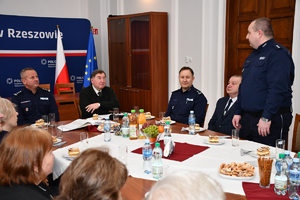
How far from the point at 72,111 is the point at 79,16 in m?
2.88

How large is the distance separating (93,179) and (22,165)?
51 centimetres

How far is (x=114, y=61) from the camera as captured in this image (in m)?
6.55

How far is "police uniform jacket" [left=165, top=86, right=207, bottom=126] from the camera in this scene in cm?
345

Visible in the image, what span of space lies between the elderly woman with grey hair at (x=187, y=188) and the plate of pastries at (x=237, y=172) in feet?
3.26

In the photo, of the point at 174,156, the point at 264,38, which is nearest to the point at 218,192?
the point at 174,156

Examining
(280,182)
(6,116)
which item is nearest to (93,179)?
(280,182)

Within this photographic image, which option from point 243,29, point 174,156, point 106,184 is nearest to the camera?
point 106,184

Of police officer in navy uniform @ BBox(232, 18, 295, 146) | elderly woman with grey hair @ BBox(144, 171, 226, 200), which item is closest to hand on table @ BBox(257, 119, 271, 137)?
police officer in navy uniform @ BBox(232, 18, 295, 146)

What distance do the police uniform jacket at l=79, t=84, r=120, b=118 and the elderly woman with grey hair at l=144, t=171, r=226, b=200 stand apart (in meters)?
3.09

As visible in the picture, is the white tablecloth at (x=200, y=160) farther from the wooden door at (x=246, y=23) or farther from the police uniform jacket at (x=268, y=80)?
the wooden door at (x=246, y=23)

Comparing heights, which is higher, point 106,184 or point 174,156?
point 106,184

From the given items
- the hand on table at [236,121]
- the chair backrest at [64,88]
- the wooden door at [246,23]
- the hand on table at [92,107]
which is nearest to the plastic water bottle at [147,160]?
the hand on table at [236,121]

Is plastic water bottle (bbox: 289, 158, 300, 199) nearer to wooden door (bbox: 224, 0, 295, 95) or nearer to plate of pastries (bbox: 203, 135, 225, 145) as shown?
plate of pastries (bbox: 203, 135, 225, 145)

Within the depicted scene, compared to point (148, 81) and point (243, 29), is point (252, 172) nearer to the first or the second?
point (243, 29)
